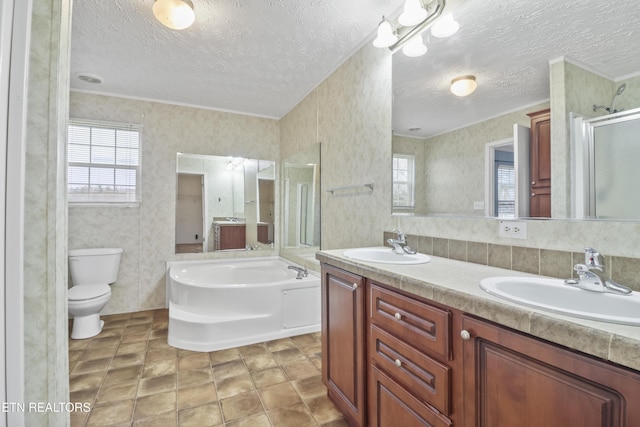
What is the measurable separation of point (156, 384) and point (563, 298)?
233cm

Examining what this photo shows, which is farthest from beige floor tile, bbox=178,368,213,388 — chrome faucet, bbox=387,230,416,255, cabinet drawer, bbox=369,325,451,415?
chrome faucet, bbox=387,230,416,255

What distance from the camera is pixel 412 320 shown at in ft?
3.62

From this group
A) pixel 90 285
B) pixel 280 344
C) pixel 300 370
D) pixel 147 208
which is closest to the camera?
pixel 300 370

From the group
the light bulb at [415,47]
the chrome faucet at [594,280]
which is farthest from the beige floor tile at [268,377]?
the light bulb at [415,47]

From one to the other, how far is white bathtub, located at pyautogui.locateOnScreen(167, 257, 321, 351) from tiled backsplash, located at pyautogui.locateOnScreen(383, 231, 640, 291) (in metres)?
1.46

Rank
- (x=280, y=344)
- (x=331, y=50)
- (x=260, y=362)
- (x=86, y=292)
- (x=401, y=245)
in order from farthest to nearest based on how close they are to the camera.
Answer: (x=86, y=292)
(x=280, y=344)
(x=331, y=50)
(x=260, y=362)
(x=401, y=245)

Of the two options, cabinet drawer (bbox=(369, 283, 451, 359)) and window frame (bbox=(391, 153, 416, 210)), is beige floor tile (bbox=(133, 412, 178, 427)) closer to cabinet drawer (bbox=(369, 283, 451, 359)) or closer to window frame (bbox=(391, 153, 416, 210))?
cabinet drawer (bbox=(369, 283, 451, 359))

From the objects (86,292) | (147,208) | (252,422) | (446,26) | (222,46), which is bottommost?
(252,422)

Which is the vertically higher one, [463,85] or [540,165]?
[463,85]

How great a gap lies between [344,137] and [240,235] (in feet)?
6.86

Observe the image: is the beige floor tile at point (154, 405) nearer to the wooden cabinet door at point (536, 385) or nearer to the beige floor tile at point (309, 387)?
the beige floor tile at point (309, 387)

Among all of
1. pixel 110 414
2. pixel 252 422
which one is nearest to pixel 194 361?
pixel 110 414

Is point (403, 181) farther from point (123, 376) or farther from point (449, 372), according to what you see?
point (123, 376)

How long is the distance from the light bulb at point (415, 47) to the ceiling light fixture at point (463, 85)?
305 millimetres
